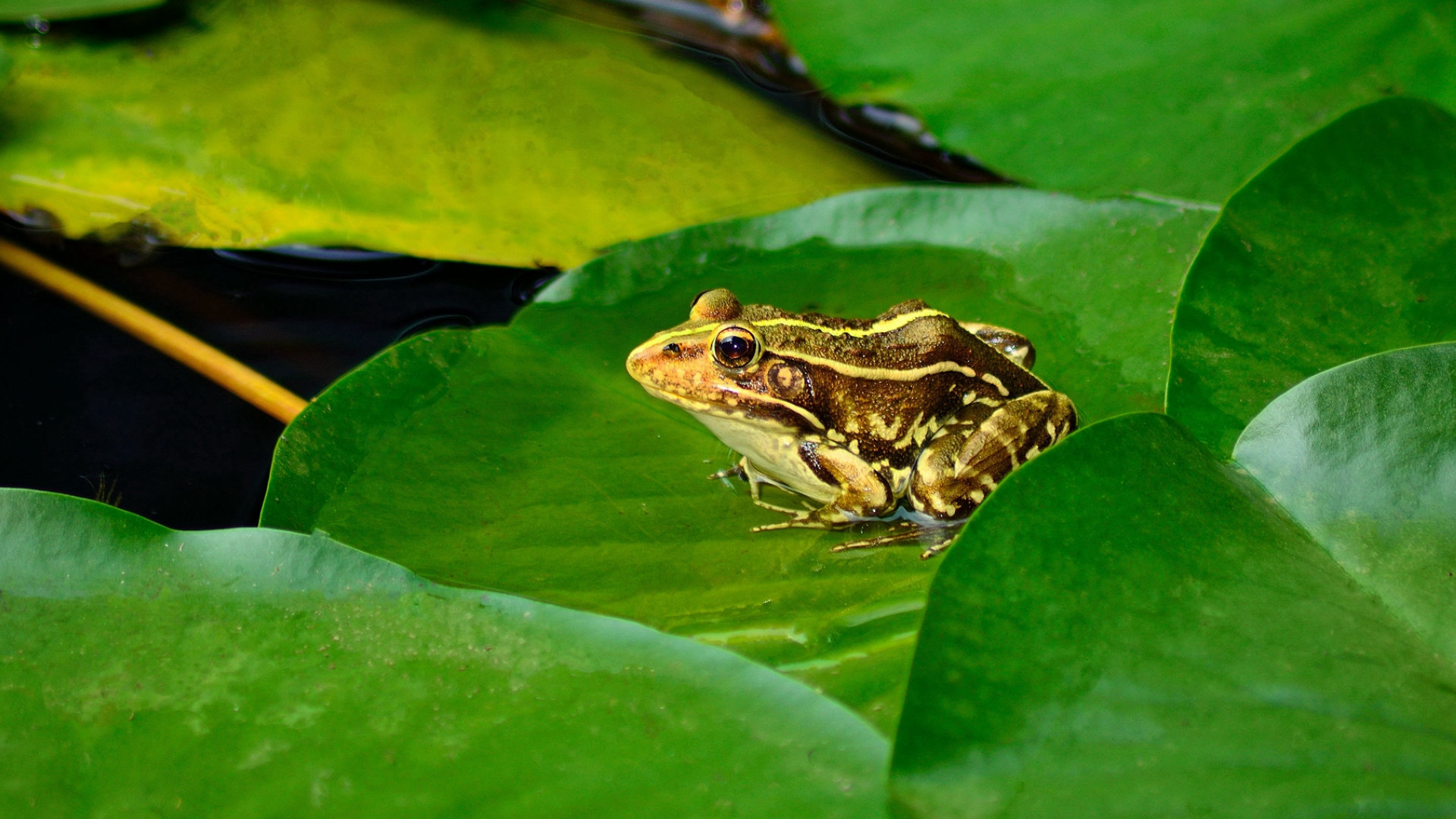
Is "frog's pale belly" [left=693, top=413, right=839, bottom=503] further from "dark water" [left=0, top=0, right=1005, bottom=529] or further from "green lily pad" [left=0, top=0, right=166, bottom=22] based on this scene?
"green lily pad" [left=0, top=0, right=166, bottom=22]

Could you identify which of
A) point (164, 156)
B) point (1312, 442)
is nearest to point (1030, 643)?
point (1312, 442)

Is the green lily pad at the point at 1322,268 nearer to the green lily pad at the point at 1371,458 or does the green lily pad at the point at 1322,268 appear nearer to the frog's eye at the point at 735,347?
the green lily pad at the point at 1371,458

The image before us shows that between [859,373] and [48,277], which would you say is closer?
[859,373]

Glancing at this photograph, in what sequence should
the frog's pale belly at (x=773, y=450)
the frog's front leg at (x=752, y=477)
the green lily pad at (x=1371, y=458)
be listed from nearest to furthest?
1. the green lily pad at (x=1371, y=458)
2. the frog's front leg at (x=752, y=477)
3. the frog's pale belly at (x=773, y=450)

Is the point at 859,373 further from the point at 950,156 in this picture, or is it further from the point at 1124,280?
the point at 950,156

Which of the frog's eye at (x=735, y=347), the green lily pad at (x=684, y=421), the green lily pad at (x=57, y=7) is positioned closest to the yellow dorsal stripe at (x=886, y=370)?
the frog's eye at (x=735, y=347)

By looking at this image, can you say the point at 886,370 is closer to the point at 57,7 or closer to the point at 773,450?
the point at 773,450
